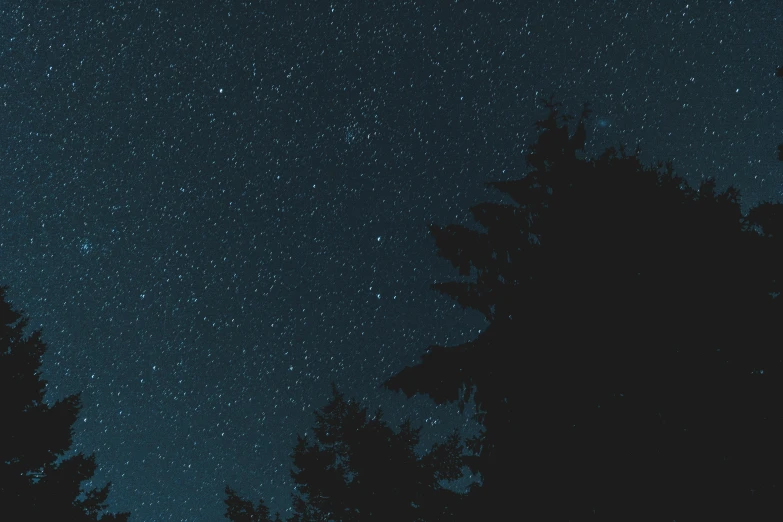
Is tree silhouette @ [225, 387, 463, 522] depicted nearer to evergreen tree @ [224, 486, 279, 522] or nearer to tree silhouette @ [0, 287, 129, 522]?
evergreen tree @ [224, 486, 279, 522]

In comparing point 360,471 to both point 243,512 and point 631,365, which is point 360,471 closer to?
point 243,512

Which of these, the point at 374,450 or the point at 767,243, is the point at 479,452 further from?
the point at 374,450

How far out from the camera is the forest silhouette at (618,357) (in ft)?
15.3

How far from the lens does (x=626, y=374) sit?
4969 mm

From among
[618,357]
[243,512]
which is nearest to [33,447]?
[243,512]

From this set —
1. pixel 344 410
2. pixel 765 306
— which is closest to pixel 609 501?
pixel 765 306

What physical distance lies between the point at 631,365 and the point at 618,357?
128 mm

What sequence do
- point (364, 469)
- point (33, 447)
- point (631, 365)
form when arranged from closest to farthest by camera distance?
point (631, 365), point (33, 447), point (364, 469)

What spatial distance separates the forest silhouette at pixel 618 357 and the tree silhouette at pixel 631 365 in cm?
1

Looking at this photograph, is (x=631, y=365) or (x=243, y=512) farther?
(x=243, y=512)

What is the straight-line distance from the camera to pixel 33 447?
891 cm

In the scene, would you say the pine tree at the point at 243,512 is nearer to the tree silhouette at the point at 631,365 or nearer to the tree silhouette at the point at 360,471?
the tree silhouette at the point at 360,471

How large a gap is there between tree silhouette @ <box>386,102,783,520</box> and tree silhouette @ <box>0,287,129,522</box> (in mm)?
6588

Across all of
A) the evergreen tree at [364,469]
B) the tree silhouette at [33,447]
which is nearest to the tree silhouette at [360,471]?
the evergreen tree at [364,469]
